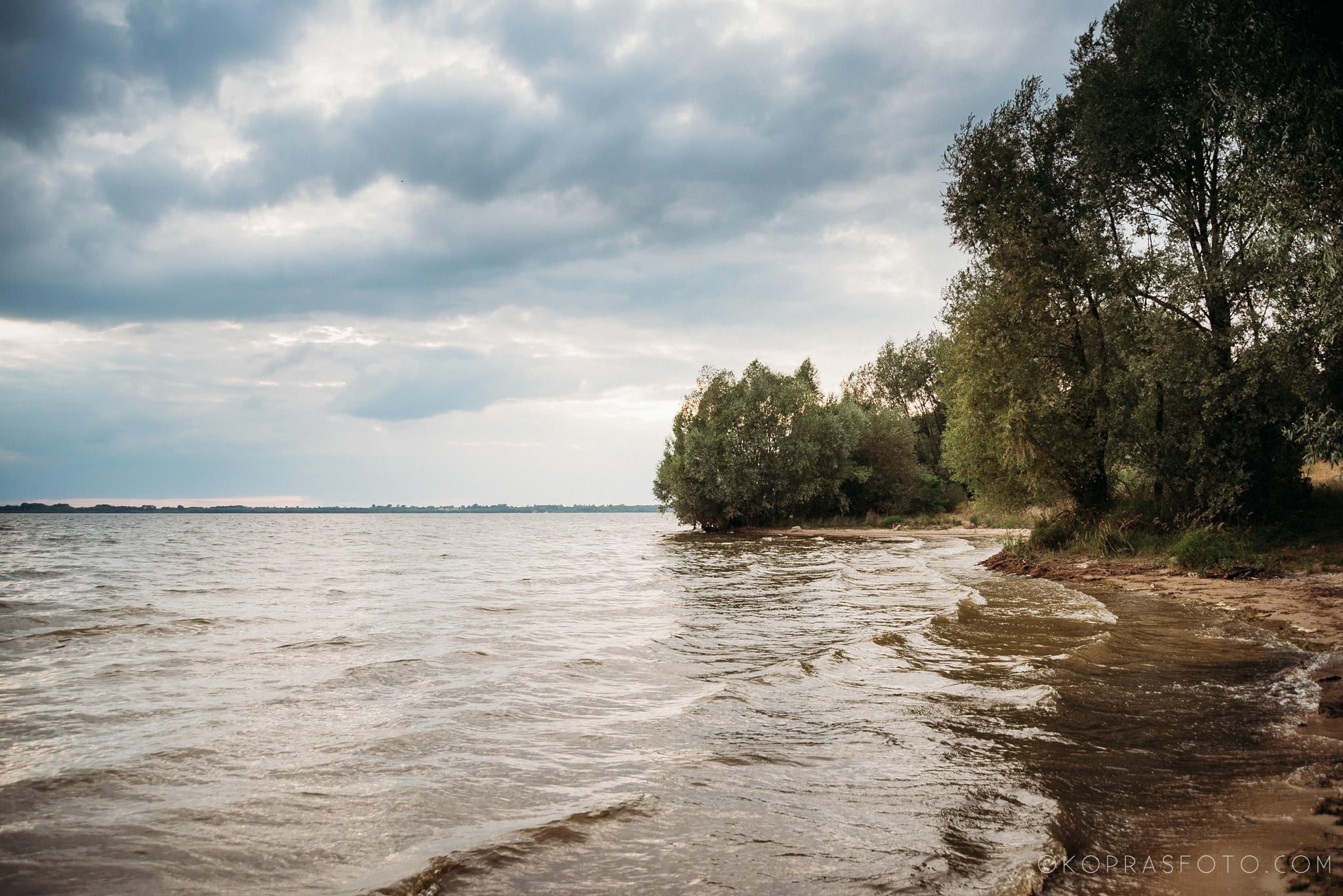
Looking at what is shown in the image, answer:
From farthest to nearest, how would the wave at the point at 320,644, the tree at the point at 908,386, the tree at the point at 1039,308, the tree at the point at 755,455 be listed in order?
the tree at the point at 908,386, the tree at the point at 755,455, the tree at the point at 1039,308, the wave at the point at 320,644

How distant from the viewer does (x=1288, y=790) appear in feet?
15.4

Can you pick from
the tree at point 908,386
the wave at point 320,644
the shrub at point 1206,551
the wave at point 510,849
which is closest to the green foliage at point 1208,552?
the shrub at point 1206,551

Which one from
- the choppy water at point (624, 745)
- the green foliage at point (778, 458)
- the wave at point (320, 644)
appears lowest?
the wave at point (320, 644)

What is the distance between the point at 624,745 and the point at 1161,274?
71.5ft

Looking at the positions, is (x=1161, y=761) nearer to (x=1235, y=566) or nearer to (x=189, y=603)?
(x=1235, y=566)

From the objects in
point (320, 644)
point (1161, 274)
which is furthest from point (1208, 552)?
point (320, 644)

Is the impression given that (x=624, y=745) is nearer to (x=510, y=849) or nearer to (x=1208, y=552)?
(x=510, y=849)

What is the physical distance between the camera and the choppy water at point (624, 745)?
4410 mm

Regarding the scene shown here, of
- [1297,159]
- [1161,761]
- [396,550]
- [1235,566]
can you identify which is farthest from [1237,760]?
[396,550]

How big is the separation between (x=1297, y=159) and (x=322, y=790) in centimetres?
1791

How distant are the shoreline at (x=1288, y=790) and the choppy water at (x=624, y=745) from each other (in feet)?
0.93

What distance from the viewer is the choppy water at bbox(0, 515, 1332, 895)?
441cm

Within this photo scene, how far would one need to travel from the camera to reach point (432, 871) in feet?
13.9

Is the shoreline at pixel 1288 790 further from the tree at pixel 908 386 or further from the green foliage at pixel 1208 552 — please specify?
the tree at pixel 908 386
